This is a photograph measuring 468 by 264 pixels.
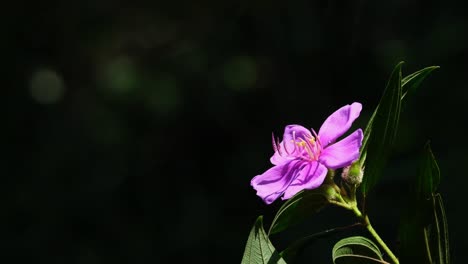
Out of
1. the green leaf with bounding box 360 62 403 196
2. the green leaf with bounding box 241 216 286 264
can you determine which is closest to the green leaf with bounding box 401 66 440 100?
the green leaf with bounding box 360 62 403 196

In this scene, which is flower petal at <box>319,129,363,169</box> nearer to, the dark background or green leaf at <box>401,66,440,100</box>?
green leaf at <box>401,66,440,100</box>

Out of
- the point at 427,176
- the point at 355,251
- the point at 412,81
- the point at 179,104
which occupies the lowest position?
the point at 179,104

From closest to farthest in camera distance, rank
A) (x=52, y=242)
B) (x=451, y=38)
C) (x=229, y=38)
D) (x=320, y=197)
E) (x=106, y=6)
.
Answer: (x=320, y=197), (x=451, y=38), (x=52, y=242), (x=229, y=38), (x=106, y=6)

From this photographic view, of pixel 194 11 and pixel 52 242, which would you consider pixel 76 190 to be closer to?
pixel 52 242

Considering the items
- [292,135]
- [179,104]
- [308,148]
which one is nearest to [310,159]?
[308,148]

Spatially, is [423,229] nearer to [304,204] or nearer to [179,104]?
[304,204]

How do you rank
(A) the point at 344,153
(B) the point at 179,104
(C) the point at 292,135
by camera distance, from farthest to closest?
(B) the point at 179,104 → (C) the point at 292,135 → (A) the point at 344,153

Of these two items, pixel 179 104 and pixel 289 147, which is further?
pixel 179 104

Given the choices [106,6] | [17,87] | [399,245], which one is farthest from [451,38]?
[399,245]
